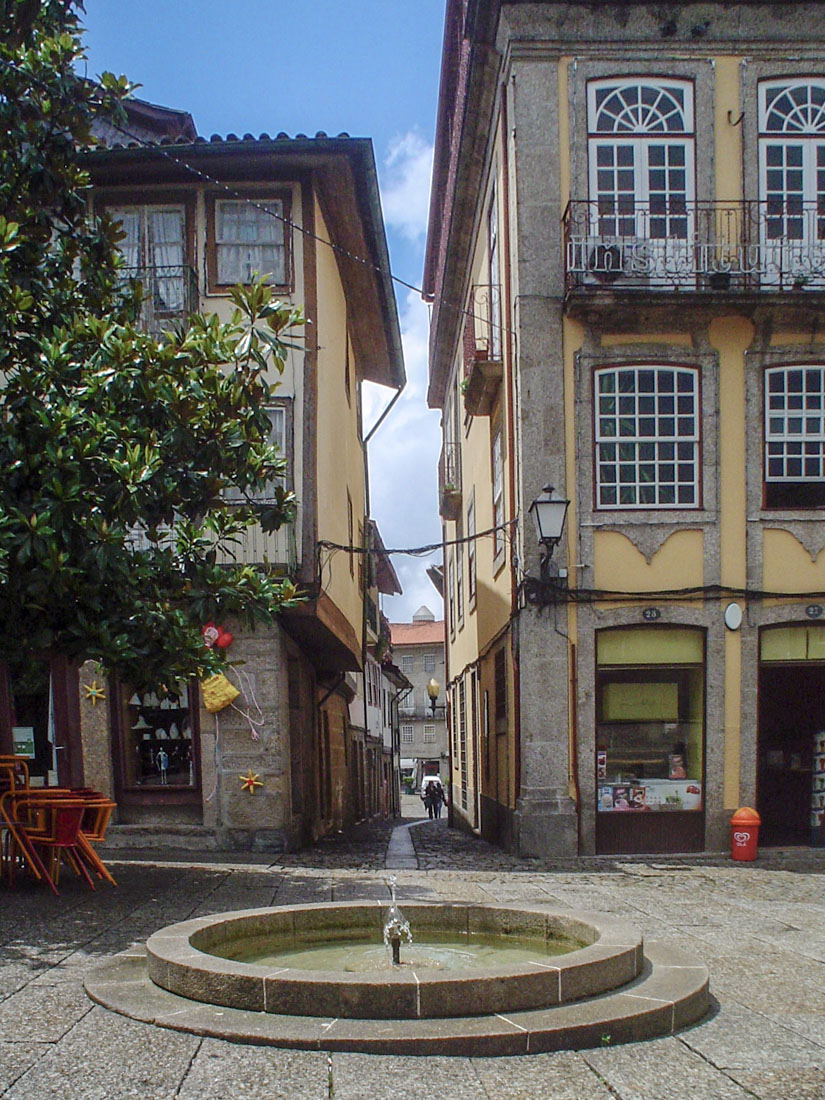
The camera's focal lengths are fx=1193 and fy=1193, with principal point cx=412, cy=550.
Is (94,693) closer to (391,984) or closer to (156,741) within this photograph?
(156,741)

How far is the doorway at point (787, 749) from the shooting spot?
16094 mm

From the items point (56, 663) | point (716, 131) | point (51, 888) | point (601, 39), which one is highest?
point (601, 39)

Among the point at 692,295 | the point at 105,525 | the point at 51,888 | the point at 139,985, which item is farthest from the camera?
the point at 692,295

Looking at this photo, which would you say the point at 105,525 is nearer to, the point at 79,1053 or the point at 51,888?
the point at 51,888

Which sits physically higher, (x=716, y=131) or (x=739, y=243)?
(x=716, y=131)

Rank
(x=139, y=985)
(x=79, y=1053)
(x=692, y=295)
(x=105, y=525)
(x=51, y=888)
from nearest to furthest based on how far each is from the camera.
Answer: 1. (x=79, y=1053)
2. (x=139, y=985)
3. (x=105, y=525)
4. (x=51, y=888)
5. (x=692, y=295)

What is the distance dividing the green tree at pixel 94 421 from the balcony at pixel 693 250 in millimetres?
6020

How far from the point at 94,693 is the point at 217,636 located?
5.92ft

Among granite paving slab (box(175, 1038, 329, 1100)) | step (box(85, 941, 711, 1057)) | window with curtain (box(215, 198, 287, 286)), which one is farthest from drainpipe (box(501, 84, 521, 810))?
granite paving slab (box(175, 1038, 329, 1100))

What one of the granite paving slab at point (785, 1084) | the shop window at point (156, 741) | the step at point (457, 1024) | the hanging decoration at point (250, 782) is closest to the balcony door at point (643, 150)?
the hanging decoration at point (250, 782)

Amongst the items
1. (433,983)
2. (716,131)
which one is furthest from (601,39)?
(433,983)

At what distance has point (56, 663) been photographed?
14977mm

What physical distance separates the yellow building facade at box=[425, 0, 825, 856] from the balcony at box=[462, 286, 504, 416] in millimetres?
1593

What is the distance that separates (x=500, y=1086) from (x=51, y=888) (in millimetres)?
6207
